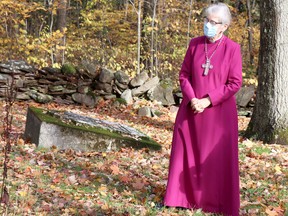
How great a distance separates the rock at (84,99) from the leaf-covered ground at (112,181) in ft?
13.8

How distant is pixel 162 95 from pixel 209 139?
8.40 meters

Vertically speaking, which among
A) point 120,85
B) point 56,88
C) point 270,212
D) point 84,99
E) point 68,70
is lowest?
point 84,99

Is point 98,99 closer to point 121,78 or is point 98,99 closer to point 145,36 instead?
point 121,78

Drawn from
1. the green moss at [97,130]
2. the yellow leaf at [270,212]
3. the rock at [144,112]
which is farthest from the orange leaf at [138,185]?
the rock at [144,112]

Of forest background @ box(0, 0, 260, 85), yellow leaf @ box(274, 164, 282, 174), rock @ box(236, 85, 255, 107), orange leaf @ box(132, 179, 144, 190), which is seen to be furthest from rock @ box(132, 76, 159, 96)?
orange leaf @ box(132, 179, 144, 190)

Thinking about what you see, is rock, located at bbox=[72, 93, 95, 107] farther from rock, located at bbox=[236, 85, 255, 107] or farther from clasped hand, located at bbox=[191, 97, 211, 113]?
clasped hand, located at bbox=[191, 97, 211, 113]

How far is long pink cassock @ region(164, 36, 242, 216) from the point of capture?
15.0 feet

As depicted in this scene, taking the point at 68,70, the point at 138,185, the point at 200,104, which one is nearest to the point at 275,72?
the point at 138,185

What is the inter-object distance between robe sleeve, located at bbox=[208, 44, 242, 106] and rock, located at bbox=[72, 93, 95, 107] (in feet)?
26.5

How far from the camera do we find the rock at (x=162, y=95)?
Answer: 12898 millimetres

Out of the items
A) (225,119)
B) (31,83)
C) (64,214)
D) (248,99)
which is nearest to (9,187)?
(64,214)

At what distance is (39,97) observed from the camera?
40.3ft

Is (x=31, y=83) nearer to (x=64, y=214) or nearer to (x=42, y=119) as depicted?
(x=42, y=119)

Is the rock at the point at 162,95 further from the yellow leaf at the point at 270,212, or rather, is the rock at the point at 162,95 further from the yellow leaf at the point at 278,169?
the yellow leaf at the point at 270,212
